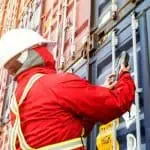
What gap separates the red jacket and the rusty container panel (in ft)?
4.38

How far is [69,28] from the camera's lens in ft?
13.7

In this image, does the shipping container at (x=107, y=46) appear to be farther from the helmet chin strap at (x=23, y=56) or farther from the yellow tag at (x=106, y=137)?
the helmet chin strap at (x=23, y=56)

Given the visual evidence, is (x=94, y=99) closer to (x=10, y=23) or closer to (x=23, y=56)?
(x=23, y=56)

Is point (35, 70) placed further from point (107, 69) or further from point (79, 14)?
point (79, 14)

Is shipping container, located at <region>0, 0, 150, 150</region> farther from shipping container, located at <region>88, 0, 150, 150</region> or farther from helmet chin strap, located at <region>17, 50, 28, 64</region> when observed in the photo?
helmet chin strap, located at <region>17, 50, 28, 64</region>

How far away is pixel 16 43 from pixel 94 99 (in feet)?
2.04

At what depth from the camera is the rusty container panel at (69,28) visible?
3811 mm

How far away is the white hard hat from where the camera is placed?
8.17ft

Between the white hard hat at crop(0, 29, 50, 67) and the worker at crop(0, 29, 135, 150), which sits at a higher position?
the white hard hat at crop(0, 29, 50, 67)

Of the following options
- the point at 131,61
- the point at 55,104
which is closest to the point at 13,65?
the point at 55,104

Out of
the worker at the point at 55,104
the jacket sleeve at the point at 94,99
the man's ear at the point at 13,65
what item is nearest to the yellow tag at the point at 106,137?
the worker at the point at 55,104

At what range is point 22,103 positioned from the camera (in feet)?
7.91

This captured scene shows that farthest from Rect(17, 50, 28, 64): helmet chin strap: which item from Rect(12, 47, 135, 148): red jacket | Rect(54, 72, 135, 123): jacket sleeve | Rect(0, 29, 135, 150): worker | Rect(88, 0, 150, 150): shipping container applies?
Rect(88, 0, 150, 150): shipping container

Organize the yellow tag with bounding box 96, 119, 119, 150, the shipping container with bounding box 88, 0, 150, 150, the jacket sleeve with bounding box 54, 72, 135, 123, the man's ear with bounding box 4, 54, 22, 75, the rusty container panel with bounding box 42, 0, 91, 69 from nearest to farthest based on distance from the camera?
the jacket sleeve with bounding box 54, 72, 135, 123
the shipping container with bounding box 88, 0, 150, 150
the man's ear with bounding box 4, 54, 22, 75
the yellow tag with bounding box 96, 119, 119, 150
the rusty container panel with bounding box 42, 0, 91, 69
